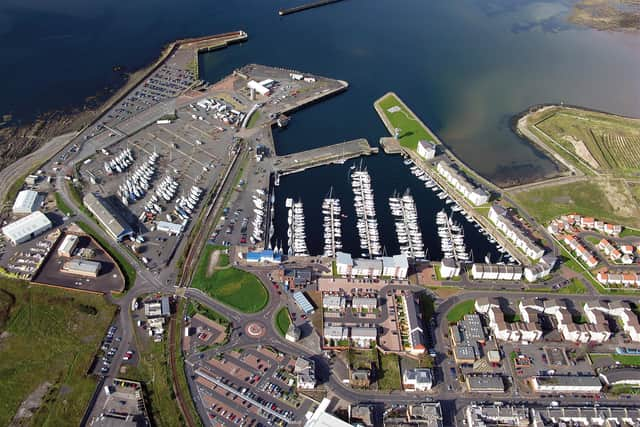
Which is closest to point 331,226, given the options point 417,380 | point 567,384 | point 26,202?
point 417,380

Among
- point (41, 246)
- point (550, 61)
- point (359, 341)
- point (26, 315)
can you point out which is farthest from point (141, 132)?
point (550, 61)

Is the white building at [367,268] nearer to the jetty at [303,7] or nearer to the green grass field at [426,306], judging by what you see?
the green grass field at [426,306]

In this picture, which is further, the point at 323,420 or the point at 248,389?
the point at 248,389

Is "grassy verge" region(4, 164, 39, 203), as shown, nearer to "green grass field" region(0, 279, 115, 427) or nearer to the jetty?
"green grass field" region(0, 279, 115, 427)

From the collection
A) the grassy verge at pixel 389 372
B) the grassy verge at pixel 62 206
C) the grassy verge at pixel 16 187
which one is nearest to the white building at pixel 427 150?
the grassy verge at pixel 389 372

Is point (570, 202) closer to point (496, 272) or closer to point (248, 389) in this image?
point (496, 272)

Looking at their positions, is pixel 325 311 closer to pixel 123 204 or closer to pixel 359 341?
pixel 359 341

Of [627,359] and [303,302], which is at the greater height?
[303,302]
